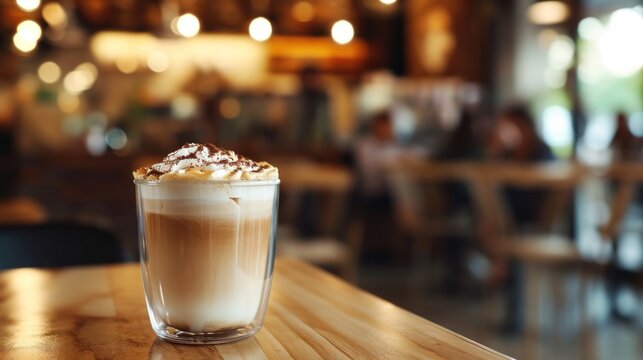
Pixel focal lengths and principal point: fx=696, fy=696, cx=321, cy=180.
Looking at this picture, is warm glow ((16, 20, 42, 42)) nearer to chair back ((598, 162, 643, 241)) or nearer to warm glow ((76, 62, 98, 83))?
warm glow ((76, 62, 98, 83))

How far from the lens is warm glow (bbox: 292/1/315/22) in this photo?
814 cm

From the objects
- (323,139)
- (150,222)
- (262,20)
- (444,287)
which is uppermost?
(262,20)

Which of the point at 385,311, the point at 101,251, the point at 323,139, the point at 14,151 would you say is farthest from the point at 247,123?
the point at 385,311

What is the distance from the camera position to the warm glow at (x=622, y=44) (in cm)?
659

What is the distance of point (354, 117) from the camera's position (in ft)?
27.6

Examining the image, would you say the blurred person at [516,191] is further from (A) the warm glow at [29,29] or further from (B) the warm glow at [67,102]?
(B) the warm glow at [67,102]

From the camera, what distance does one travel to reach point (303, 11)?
8125 millimetres

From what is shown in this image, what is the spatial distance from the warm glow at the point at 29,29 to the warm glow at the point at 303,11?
10.4 ft

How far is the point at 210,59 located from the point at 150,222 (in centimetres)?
824

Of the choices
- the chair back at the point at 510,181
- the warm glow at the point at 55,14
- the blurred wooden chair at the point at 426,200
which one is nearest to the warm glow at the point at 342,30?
the blurred wooden chair at the point at 426,200

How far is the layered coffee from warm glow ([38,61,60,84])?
800cm

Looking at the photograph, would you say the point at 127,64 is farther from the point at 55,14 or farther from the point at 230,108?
the point at 55,14

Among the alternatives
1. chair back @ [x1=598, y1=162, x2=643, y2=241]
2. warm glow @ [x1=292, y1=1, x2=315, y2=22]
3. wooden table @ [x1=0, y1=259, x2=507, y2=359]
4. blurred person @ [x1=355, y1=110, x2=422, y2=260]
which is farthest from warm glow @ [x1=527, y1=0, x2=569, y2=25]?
wooden table @ [x1=0, y1=259, x2=507, y2=359]

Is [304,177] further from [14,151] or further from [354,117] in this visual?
[354,117]
